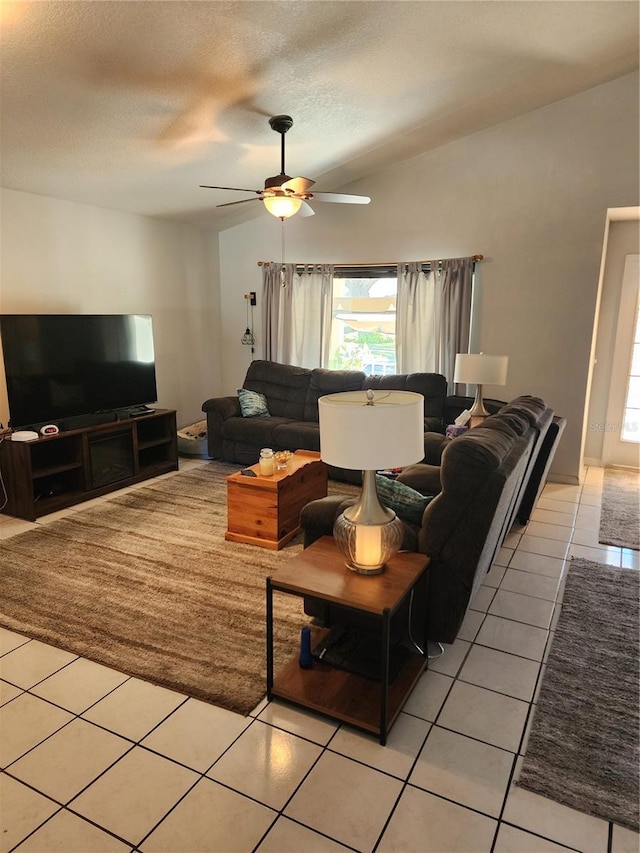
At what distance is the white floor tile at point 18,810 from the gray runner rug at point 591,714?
1577 millimetres

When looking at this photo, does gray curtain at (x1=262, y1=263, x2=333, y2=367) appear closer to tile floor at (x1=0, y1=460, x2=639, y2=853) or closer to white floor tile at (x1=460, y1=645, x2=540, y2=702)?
white floor tile at (x1=460, y1=645, x2=540, y2=702)

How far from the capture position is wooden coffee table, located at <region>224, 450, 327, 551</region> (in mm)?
3646


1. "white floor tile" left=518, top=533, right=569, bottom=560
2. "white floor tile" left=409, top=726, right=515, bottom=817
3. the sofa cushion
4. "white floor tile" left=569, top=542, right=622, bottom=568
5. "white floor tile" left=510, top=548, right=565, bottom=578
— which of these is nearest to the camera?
"white floor tile" left=409, top=726, right=515, bottom=817

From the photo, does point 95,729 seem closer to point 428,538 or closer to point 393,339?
point 428,538

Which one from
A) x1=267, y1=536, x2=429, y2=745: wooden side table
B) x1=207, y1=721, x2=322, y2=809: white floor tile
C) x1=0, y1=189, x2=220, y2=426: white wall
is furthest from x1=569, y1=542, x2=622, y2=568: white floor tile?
x1=0, y1=189, x2=220, y2=426: white wall

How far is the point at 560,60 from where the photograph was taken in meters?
3.84

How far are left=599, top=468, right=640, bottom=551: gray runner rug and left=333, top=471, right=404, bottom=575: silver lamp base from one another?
2470mm

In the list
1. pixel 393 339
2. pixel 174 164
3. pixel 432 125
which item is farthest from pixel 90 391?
pixel 432 125

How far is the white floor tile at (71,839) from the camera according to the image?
5.33ft

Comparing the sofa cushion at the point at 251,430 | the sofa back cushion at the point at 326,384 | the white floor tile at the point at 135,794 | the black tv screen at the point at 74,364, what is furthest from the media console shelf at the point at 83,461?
the white floor tile at the point at 135,794

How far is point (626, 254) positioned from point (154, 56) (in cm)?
457

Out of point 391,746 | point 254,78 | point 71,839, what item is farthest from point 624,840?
→ point 254,78

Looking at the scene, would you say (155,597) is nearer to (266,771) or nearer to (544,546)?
(266,771)

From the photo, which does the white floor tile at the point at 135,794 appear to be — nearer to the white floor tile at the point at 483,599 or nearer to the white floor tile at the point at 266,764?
the white floor tile at the point at 266,764
